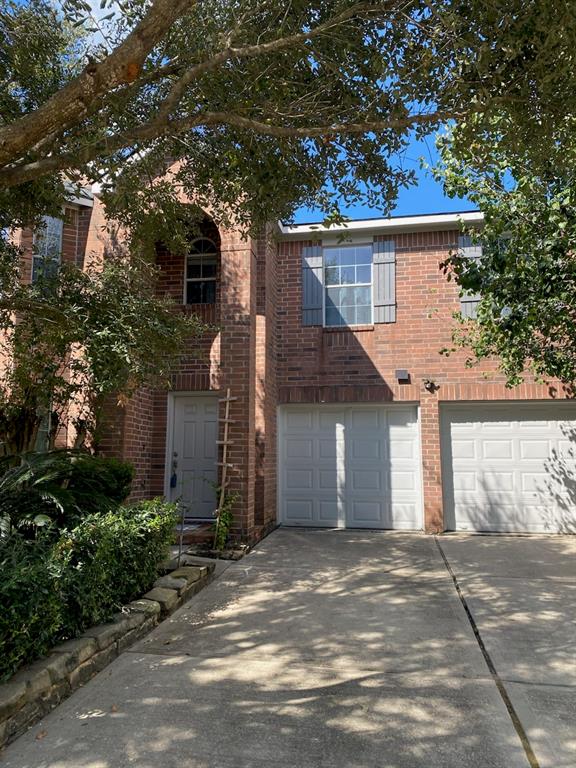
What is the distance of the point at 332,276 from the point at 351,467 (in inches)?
135

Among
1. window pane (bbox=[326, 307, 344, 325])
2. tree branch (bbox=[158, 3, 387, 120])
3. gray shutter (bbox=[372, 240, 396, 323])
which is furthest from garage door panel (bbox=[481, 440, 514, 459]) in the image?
tree branch (bbox=[158, 3, 387, 120])

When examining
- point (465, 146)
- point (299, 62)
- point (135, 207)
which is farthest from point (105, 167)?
point (465, 146)

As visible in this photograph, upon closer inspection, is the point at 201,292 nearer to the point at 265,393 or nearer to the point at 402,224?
the point at 265,393

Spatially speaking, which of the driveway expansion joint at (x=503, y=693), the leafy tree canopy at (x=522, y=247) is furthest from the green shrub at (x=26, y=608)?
the leafy tree canopy at (x=522, y=247)

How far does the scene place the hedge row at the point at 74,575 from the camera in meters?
3.00

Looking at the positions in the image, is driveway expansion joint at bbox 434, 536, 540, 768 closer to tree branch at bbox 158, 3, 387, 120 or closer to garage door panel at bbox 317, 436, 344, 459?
garage door panel at bbox 317, 436, 344, 459

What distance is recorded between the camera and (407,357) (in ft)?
29.8

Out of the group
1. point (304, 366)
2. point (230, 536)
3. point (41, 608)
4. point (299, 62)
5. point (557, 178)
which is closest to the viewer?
point (41, 608)

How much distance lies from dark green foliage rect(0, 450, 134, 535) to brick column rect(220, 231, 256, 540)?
1.96 metres

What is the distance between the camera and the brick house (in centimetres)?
871

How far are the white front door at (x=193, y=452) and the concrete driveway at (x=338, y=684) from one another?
2.95 meters

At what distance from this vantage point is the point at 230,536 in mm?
7160

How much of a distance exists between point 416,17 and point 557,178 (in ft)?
8.49

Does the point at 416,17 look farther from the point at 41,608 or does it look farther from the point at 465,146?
the point at 41,608
